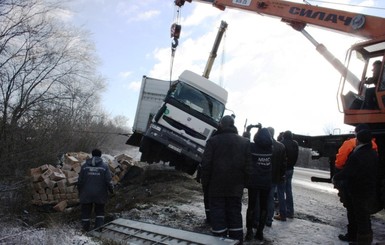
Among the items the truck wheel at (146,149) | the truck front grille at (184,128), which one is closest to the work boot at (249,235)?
the truck front grille at (184,128)

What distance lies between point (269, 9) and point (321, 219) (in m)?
6.19

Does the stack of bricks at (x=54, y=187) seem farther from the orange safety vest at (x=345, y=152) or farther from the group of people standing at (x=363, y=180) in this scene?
the group of people standing at (x=363, y=180)

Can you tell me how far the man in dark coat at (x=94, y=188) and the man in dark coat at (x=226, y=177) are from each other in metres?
3.22

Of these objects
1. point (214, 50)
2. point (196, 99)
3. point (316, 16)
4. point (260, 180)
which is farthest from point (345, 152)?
point (214, 50)

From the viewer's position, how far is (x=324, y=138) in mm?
9273

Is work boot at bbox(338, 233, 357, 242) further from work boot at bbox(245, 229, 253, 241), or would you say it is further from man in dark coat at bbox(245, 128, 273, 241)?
work boot at bbox(245, 229, 253, 241)

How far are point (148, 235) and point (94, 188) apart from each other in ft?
8.04

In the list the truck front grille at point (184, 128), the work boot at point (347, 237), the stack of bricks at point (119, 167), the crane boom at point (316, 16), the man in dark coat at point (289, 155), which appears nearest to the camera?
the work boot at point (347, 237)

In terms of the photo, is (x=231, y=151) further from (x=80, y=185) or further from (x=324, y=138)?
(x=324, y=138)

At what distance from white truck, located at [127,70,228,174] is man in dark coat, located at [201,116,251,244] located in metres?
6.49

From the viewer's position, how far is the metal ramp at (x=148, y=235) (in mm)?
5285

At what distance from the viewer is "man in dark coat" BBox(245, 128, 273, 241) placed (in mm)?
6234

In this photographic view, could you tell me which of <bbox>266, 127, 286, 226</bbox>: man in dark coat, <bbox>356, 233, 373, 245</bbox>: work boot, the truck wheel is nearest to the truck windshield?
the truck wheel

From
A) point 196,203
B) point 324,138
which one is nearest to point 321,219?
point 324,138
